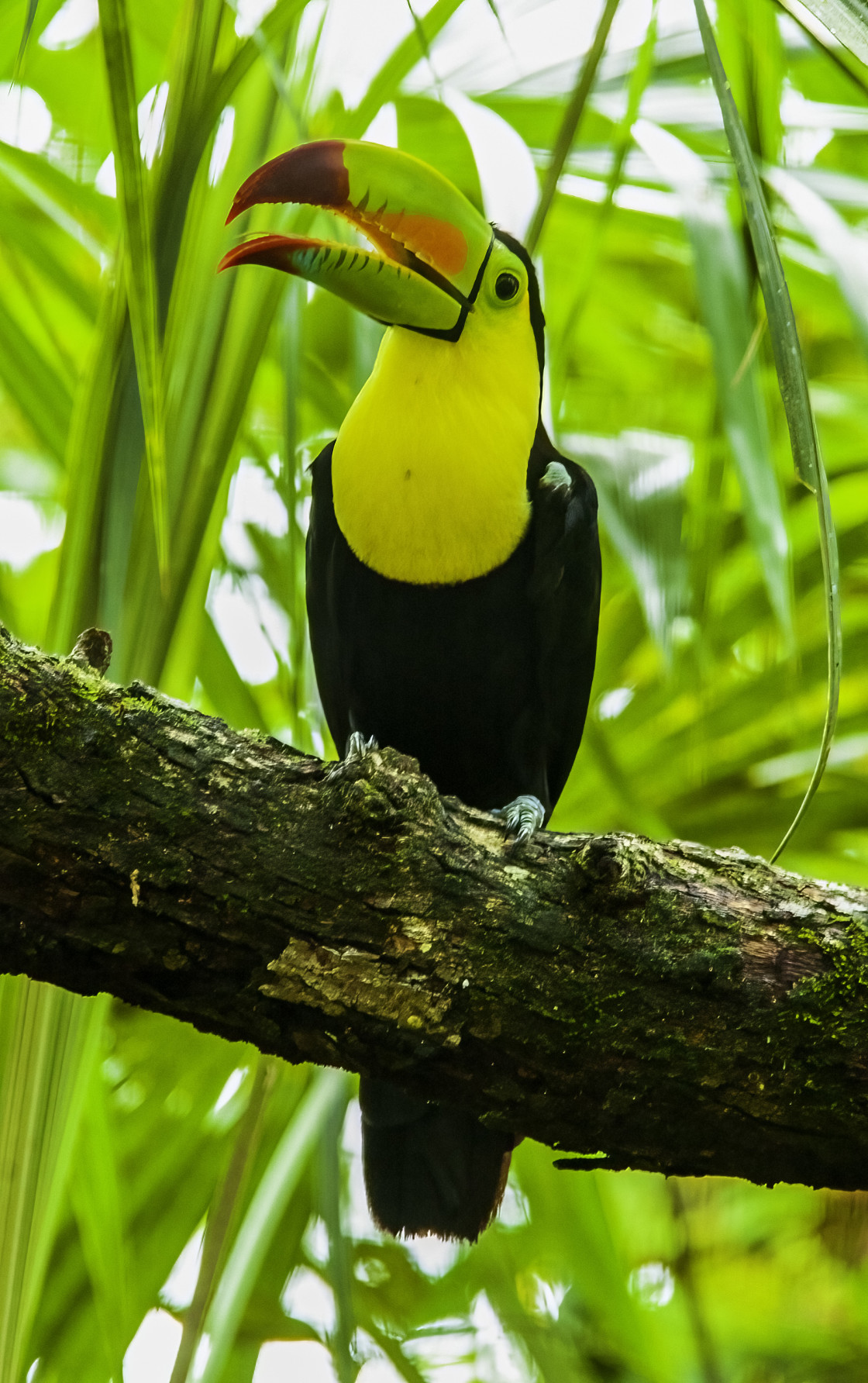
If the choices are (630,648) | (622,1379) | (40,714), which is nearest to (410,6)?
(40,714)

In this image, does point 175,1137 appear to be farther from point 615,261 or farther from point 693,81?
point 693,81

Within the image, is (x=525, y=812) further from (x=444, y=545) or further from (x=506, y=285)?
(x=506, y=285)

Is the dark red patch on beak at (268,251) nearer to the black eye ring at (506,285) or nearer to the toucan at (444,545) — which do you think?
the toucan at (444,545)

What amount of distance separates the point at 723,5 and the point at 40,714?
1.64 metres

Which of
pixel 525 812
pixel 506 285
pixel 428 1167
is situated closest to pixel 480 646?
pixel 525 812

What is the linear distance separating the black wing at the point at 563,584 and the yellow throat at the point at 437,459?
5 centimetres

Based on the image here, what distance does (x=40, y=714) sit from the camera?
125cm

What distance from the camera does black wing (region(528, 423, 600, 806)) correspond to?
2035 millimetres

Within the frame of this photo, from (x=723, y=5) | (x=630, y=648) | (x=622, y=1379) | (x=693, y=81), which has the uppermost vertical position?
(x=693, y=81)

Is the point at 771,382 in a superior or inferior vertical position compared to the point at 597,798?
superior

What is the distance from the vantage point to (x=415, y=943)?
132cm

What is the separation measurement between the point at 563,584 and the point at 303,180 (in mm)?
799

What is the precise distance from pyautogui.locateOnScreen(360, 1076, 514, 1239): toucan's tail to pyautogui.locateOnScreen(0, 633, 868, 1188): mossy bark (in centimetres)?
46

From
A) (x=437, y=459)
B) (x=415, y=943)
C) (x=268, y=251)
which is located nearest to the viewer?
(x=415, y=943)
